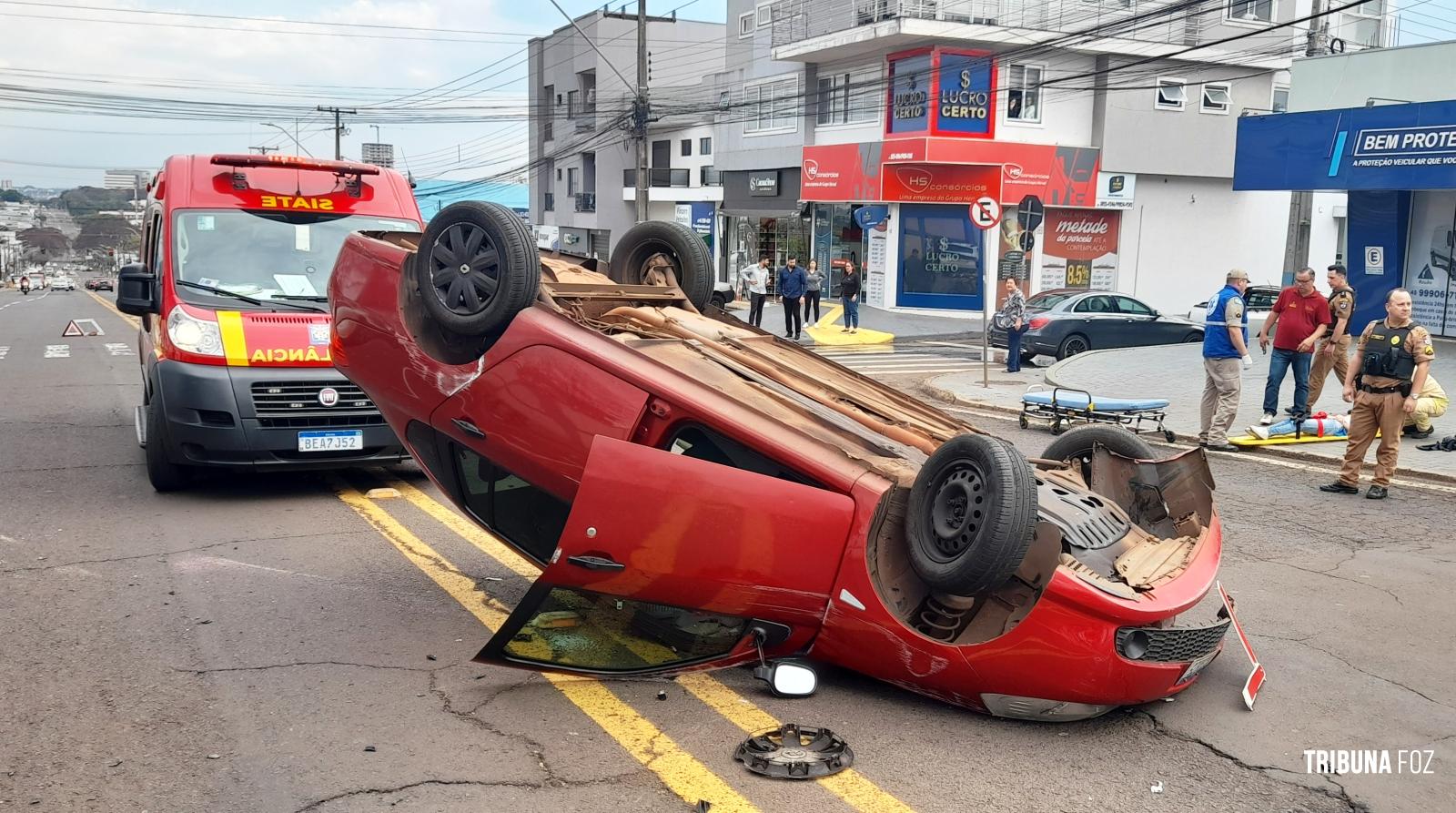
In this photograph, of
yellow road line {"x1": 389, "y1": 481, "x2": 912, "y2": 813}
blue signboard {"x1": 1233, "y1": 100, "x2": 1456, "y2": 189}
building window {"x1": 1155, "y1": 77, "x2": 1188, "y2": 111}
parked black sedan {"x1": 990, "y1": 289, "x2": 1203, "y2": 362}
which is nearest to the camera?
yellow road line {"x1": 389, "y1": 481, "x2": 912, "y2": 813}

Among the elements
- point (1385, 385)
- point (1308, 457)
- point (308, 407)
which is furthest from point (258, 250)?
point (1308, 457)

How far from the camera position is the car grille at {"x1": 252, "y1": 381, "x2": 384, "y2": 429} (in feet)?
26.9

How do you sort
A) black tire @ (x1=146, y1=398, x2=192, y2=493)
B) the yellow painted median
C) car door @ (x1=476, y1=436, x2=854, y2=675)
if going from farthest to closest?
the yellow painted median → black tire @ (x1=146, y1=398, x2=192, y2=493) → car door @ (x1=476, y1=436, x2=854, y2=675)

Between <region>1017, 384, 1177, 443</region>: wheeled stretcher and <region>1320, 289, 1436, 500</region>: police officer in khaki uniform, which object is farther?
Result: <region>1017, 384, 1177, 443</region>: wheeled stretcher

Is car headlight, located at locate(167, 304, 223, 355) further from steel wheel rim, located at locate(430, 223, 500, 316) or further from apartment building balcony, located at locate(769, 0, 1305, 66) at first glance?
apartment building balcony, located at locate(769, 0, 1305, 66)

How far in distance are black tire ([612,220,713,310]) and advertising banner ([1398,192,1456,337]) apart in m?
18.8

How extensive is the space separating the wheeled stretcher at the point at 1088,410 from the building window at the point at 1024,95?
20463 millimetres

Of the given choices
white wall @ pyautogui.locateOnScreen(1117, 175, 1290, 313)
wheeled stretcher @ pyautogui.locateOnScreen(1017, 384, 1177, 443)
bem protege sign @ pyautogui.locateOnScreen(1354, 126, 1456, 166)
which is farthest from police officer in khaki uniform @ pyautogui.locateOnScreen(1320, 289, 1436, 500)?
white wall @ pyautogui.locateOnScreen(1117, 175, 1290, 313)

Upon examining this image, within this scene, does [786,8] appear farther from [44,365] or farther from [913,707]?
[913,707]

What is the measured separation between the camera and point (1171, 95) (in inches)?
1366

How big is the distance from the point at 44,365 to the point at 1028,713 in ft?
60.9

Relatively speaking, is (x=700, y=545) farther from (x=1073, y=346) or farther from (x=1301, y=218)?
(x=1301, y=218)

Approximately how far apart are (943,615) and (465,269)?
2.60 m

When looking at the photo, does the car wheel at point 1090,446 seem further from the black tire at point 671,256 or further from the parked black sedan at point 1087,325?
the parked black sedan at point 1087,325
